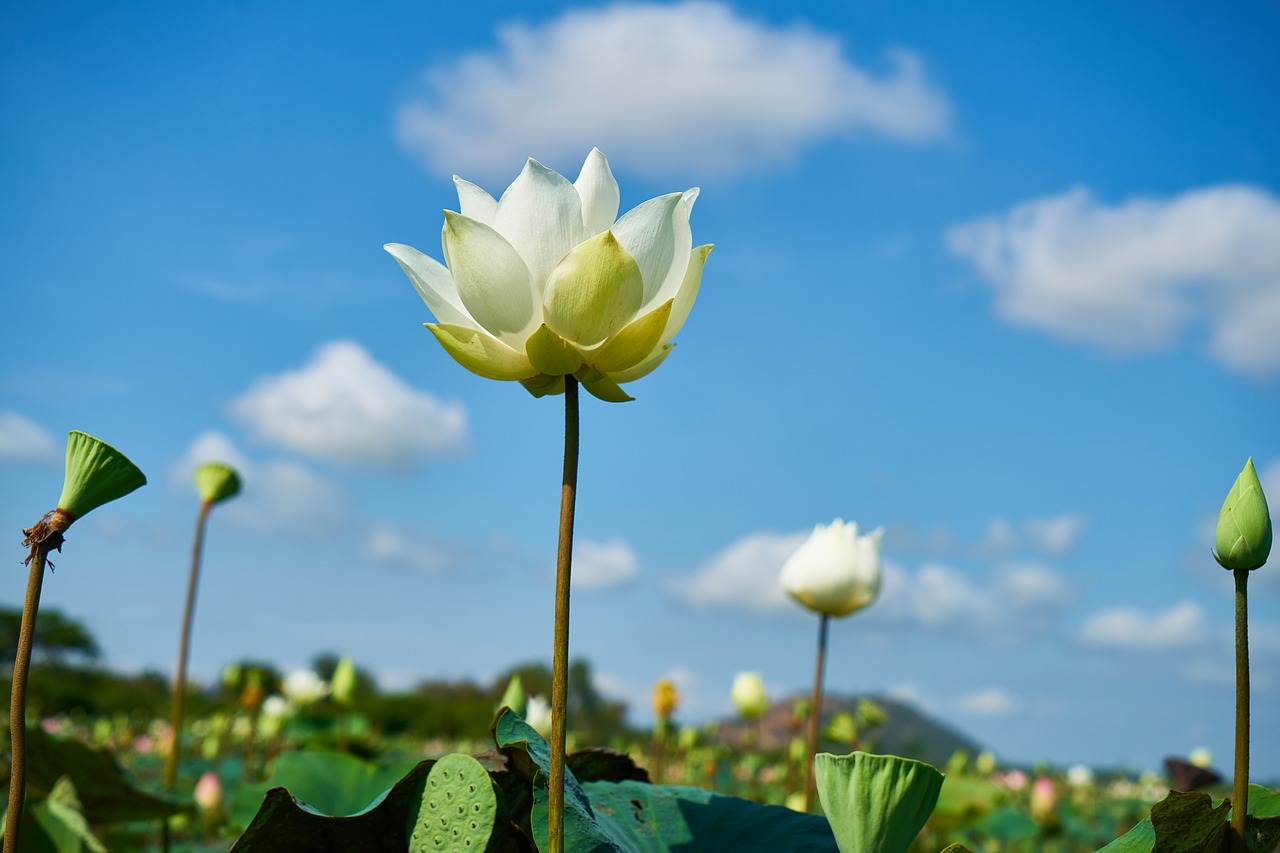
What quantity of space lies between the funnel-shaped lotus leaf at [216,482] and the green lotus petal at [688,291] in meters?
1.60

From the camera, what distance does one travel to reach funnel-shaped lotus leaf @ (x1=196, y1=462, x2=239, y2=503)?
89.1 inches

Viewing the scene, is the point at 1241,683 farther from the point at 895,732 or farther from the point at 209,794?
the point at 895,732

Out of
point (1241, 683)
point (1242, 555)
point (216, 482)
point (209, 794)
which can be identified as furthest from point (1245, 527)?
point (209, 794)

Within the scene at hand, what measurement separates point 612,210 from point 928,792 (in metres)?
0.62

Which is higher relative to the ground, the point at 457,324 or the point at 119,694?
the point at 457,324

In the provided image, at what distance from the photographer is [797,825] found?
1.10 meters

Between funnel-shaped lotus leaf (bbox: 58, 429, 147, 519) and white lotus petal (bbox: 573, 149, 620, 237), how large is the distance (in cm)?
51

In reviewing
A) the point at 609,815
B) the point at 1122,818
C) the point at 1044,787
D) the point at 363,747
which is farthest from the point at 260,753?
the point at 609,815

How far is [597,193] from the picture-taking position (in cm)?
99

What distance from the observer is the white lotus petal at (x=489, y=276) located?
91cm

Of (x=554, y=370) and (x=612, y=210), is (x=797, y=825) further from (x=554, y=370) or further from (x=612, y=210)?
(x=612, y=210)

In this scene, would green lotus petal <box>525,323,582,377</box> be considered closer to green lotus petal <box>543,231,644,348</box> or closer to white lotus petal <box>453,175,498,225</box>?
green lotus petal <box>543,231,644,348</box>

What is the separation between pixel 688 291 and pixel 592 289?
123 millimetres

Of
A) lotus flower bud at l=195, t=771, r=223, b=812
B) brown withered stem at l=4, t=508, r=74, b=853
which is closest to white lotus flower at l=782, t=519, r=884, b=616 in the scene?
brown withered stem at l=4, t=508, r=74, b=853
